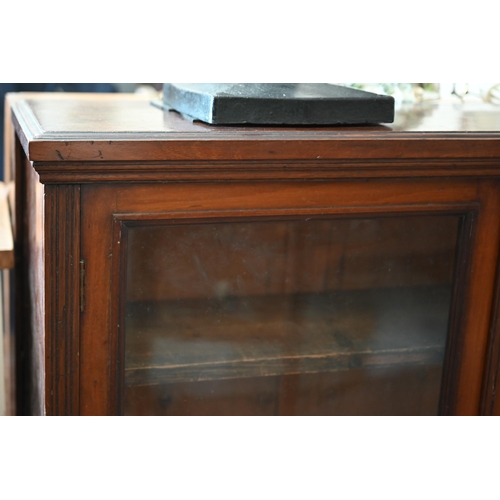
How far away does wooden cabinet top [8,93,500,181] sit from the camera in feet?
1.55

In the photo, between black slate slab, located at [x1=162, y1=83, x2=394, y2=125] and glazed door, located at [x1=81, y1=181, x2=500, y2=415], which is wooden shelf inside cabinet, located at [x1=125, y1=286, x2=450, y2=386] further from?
black slate slab, located at [x1=162, y1=83, x2=394, y2=125]

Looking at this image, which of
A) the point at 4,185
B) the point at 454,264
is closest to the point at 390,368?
the point at 454,264

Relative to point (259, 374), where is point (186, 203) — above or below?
above

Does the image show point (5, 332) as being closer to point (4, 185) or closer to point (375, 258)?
point (4, 185)

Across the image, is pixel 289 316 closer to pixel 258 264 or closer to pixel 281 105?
pixel 258 264

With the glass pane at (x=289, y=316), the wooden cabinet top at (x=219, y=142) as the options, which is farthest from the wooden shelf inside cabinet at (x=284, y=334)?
the wooden cabinet top at (x=219, y=142)

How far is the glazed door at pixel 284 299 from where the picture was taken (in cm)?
53

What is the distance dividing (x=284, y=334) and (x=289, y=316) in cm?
2

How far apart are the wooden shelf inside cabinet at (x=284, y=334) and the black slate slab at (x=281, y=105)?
5.5 inches

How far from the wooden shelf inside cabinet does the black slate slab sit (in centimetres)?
14

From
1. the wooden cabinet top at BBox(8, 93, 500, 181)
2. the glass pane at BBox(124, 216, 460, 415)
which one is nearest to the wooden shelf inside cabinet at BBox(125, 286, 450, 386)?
the glass pane at BBox(124, 216, 460, 415)

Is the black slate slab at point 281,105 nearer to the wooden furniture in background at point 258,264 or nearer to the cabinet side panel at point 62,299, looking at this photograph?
the wooden furniture in background at point 258,264
